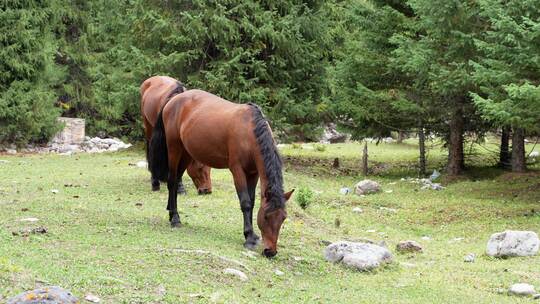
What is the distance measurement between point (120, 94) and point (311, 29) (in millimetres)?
5858

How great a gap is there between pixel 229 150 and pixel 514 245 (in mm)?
3773

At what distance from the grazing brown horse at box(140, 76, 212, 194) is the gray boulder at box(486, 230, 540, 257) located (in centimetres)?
544

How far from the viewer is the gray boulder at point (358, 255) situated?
8086 mm

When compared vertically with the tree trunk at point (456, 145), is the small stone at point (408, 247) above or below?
below

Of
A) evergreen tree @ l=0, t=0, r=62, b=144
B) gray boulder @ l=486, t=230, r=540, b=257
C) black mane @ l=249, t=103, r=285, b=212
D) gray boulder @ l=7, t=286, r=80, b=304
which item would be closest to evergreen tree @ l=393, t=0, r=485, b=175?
gray boulder @ l=486, t=230, r=540, b=257

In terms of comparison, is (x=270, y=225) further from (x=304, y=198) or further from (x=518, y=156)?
(x=518, y=156)

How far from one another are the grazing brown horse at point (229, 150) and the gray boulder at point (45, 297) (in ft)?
10.1

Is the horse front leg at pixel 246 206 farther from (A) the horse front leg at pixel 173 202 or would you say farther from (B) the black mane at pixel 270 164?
(A) the horse front leg at pixel 173 202

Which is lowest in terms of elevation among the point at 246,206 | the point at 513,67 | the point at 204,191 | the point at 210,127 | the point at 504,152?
the point at 204,191

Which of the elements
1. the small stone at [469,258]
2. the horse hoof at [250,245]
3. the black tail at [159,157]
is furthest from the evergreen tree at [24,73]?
the small stone at [469,258]

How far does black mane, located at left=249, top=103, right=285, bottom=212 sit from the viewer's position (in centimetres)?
802

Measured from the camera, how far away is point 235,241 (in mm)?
8766

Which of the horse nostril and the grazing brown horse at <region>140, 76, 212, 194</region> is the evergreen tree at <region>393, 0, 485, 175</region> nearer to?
the grazing brown horse at <region>140, 76, 212, 194</region>

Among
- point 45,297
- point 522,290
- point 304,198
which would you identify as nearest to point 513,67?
point 304,198
